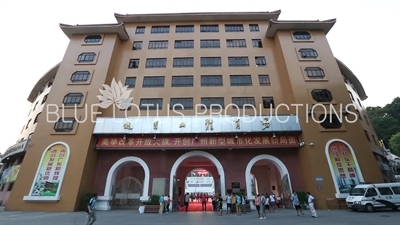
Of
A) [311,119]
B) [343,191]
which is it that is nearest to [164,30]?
[311,119]

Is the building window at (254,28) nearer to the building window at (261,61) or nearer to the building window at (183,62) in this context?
Result: the building window at (261,61)

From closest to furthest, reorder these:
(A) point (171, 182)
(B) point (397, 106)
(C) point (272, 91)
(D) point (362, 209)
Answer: (D) point (362, 209) → (A) point (171, 182) → (C) point (272, 91) → (B) point (397, 106)

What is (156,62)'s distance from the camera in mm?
19922

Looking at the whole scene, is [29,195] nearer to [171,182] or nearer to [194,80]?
[171,182]

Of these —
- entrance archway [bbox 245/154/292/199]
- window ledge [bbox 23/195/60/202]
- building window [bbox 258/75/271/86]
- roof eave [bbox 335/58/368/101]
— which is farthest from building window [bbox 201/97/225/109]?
roof eave [bbox 335/58/368/101]

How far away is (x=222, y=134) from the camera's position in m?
15.4

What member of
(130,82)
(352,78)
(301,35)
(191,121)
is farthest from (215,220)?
(352,78)

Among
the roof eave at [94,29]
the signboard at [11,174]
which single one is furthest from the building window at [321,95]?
the signboard at [11,174]

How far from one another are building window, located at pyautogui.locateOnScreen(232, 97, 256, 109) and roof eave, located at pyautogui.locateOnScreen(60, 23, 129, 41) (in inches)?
505

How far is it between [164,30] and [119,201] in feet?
55.8

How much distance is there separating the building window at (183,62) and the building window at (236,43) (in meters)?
4.19

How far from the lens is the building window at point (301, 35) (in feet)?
64.8

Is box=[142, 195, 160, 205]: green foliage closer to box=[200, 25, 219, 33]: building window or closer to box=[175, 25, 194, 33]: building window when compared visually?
box=[175, 25, 194, 33]: building window

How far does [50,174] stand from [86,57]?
10.4 m
